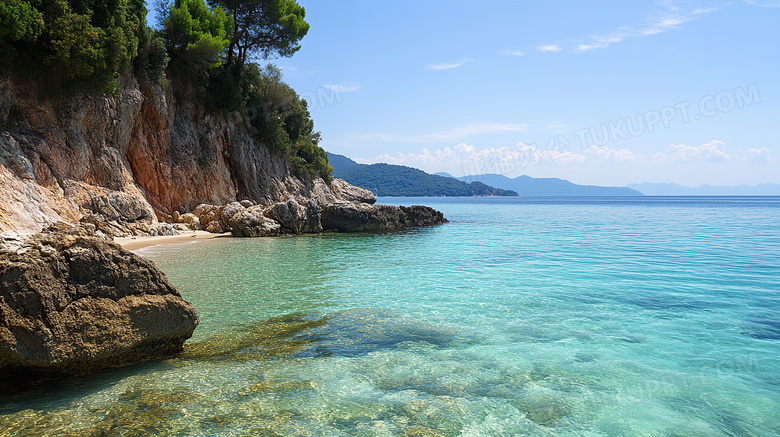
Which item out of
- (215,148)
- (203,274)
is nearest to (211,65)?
(215,148)

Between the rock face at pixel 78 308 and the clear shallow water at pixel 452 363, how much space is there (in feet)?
1.11

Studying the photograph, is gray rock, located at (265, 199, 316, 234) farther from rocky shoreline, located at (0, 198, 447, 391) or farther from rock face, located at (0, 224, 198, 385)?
rock face, located at (0, 224, 198, 385)

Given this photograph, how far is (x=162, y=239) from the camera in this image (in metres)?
22.6

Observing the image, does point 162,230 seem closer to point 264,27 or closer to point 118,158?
point 118,158

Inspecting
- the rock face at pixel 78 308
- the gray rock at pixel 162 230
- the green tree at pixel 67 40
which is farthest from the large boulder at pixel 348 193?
the rock face at pixel 78 308

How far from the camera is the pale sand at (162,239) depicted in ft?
65.0

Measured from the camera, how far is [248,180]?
38.0 metres

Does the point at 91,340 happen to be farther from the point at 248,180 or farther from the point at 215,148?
the point at 248,180

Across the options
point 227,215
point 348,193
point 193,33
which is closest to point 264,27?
point 193,33

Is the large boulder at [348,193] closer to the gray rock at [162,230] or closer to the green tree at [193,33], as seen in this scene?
the green tree at [193,33]

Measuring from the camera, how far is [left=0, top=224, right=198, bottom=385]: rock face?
4789 millimetres

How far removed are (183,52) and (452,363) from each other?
3381 centimetres

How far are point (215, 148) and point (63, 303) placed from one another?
103 feet

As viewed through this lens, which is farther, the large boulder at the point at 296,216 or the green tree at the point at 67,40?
the large boulder at the point at 296,216
